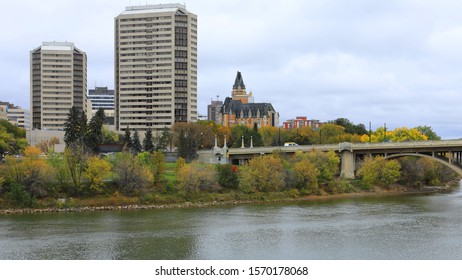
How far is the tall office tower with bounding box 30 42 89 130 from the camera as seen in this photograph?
571 feet

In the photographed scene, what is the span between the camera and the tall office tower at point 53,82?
571 ft

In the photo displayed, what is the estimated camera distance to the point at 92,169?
69.1 m

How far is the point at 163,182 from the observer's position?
245 ft

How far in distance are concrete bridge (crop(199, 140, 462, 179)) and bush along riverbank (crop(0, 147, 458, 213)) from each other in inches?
85.8

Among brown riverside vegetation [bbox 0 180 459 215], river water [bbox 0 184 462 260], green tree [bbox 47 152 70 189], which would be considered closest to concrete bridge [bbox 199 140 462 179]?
brown riverside vegetation [bbox 0 180 459 215]

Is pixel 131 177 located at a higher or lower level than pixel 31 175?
lower

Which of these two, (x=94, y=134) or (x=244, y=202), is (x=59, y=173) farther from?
(x=94, y=134)

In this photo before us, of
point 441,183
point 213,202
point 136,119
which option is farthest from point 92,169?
point 136,119

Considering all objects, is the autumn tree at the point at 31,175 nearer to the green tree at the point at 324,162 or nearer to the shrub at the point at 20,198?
the shrub at the point at 20,198

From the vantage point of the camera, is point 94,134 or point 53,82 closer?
point 94,134

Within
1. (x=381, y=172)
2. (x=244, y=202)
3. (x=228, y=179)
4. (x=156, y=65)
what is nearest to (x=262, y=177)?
(x=228, y=179)

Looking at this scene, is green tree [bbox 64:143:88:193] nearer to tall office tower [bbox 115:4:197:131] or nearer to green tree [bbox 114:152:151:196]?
green tree [bbox 114:152:151:196]

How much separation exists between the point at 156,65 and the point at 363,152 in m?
71.6
